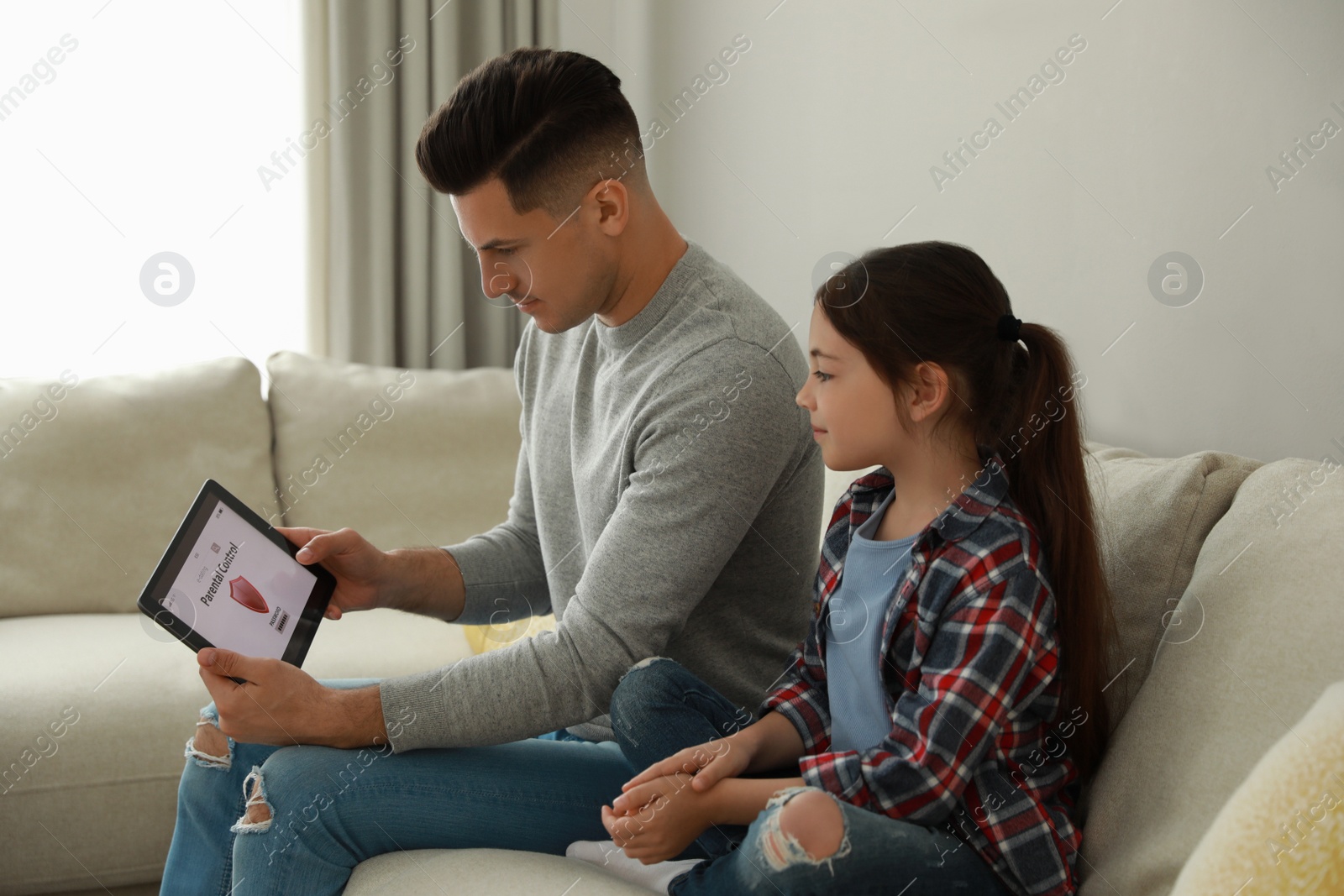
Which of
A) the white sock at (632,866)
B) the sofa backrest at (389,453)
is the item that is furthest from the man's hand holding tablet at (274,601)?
the sofa backrest at (389,453)

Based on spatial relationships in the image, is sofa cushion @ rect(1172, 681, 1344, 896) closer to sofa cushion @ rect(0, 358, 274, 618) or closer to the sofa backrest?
the sofa backrest

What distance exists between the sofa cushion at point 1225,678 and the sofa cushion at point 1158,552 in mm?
20

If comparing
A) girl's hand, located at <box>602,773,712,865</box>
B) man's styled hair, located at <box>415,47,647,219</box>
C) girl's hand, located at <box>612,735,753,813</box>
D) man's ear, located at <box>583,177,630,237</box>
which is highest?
man's styled hair, located at <box>415,47,647,219</box>

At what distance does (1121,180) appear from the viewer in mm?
1355

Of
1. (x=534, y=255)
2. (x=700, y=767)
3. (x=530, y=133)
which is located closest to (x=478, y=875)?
(x=700, y=767)

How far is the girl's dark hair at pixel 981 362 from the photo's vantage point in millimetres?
1019

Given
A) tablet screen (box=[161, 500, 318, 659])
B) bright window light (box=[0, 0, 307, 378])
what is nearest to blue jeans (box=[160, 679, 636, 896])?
tablet screen (box=[161, 500, 318, 659])

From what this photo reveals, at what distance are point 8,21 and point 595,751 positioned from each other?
7.57 feet

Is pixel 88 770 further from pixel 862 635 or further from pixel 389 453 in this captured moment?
pixel 862 635

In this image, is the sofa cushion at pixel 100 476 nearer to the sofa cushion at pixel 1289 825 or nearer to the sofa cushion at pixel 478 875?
the sofa cushion at pixel 478 875

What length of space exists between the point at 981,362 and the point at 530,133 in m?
0.56

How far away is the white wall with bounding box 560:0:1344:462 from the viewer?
44.0 inches

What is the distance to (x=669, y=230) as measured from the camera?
51.6 inches

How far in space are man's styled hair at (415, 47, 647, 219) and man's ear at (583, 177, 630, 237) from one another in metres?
0.01
